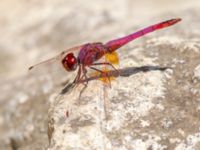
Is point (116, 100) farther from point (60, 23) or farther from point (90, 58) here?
point (60, 23)

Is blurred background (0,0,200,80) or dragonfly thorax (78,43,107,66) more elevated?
dragonfly thorax (78,43,107,66)

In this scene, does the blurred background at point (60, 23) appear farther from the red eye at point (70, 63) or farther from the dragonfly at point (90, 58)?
the red eye at point (70, 63)

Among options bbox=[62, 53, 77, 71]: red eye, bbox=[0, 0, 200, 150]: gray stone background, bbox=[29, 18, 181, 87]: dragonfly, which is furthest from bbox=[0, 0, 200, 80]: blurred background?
bbox=[62, 53, 77, 71]: red eye

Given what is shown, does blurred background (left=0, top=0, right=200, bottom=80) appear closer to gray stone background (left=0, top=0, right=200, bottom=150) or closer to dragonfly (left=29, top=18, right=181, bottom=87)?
gray stone background (left=0, top=0, right=200, bottom=150)

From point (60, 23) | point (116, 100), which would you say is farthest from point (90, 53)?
point (60, 23)

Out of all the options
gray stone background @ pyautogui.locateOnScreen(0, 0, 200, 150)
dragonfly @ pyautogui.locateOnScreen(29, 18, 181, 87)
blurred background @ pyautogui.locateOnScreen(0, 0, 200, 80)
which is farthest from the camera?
blurred background @ pyautogui.locateOnScreen(0, 0, 200, 80)

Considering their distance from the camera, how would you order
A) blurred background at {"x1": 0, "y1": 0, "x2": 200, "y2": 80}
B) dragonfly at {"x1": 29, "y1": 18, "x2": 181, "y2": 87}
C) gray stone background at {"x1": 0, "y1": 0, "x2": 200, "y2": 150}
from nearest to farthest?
gray stone background at {"x1": 0, "y1": 0, "x2": 200, "y2": 150} → dragonfly at {"x1": 29, "y1": 18, "x2": 181, "y2": 87} → blurred background at {"x1": 0, "y1": 0, "x2": 200, "y2": 80}

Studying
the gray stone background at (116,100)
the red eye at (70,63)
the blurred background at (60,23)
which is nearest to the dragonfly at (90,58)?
the red eye at (70,63)

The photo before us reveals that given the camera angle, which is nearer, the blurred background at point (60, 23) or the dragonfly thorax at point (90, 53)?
the dragonfly thorax at point (90, 53)

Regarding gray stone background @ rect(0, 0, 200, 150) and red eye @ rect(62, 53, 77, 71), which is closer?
gray stone background @ rect(0, 0, 200, 150)
